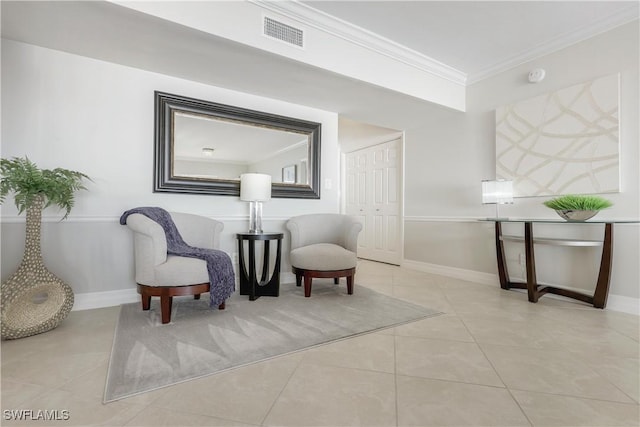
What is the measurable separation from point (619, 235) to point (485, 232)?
116 cm

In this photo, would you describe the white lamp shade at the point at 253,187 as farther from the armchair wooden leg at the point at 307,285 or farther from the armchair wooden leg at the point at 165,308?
the armchair wooden leg at the point at 165,308

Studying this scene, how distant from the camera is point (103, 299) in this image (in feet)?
8.34

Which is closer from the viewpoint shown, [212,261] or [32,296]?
[32,296]

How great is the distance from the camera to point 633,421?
1.13 metres

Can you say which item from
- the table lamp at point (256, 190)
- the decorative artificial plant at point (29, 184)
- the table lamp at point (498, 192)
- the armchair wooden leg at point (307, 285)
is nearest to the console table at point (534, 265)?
the table lamp at point (498, 192)

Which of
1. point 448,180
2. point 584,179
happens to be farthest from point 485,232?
point 584,179

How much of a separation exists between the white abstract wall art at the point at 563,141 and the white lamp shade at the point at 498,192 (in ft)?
0.79

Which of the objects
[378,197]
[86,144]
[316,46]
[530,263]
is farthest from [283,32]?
[378,197]

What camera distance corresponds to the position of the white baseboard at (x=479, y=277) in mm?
2439

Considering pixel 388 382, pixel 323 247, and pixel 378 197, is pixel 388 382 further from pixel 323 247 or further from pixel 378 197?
pixel 378 197

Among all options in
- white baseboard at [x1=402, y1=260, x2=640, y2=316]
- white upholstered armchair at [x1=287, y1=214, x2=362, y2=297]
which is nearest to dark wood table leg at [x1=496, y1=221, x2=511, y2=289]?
white baseboard at [x1=402, y1=260, x2=640, y2=316]

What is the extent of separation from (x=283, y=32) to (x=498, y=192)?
2.57 meters

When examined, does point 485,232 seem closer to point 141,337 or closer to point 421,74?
point 421,74

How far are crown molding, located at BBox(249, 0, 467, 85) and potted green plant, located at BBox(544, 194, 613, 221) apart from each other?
6.41 ft
